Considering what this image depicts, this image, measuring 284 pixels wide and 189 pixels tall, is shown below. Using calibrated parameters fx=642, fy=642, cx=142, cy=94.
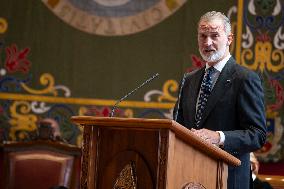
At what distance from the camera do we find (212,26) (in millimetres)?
2742

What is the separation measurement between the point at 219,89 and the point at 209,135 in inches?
12.2

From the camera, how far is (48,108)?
4.92 meters

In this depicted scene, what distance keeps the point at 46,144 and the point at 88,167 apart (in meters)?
2.05

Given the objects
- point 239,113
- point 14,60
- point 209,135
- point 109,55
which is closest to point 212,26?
point 239,113

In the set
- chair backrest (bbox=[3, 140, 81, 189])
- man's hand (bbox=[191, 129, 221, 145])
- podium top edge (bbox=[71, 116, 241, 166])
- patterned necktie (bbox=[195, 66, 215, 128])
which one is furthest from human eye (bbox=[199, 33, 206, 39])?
chair backrest (bbox=[3, 140, 81, 189])

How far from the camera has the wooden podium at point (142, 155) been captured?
210 cm

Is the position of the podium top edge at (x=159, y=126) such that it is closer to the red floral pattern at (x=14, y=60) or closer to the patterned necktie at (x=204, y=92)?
the patterned necktie at (x=204, y=92)

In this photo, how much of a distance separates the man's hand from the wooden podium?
0.07 m

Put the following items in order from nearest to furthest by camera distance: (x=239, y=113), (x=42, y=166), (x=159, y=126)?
(x=159, y=126)
(x=239, y=113)
(x=42, y=166)

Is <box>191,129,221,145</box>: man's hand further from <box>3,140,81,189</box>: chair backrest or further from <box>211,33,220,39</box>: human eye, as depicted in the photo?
<box>3,140,81,189</box>: chair backrest

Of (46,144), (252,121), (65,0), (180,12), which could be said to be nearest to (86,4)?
(65,0)

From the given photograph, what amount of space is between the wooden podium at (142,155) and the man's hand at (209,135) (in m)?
0.07

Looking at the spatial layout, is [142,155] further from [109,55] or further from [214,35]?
[109,55]

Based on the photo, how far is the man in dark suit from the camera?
8.53ft
